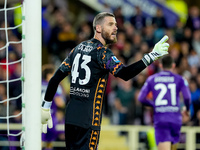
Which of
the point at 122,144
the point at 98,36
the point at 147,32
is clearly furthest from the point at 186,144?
the point at 98,36

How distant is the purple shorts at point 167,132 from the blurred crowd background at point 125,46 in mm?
3490

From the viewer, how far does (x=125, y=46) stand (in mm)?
13586

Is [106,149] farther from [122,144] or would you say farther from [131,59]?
[131,59]

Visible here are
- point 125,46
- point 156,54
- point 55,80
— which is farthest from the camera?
point 125,46

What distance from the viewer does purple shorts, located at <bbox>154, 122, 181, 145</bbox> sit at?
8330 millimetres

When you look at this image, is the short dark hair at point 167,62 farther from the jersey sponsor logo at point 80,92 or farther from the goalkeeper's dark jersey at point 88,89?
the jersey sponsor logo at point 80,92

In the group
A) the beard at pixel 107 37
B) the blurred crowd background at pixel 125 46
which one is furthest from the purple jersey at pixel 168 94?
the blurred crowd background at pixel 125 46

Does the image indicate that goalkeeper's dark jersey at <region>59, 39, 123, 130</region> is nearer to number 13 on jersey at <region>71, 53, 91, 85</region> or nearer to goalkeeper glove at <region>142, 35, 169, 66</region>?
number 13 on jersey at <region>71, 53, 91, 85</region>

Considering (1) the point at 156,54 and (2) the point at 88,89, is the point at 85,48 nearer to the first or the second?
(2) the point at 88,89

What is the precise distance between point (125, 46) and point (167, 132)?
5.48m

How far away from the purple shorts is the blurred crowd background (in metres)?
3.49

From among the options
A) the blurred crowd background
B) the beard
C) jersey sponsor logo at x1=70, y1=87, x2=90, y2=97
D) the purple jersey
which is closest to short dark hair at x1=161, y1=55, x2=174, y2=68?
the purple jersey

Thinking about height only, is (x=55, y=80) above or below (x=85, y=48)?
below

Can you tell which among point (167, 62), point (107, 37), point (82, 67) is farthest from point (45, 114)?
point (167, 62)
